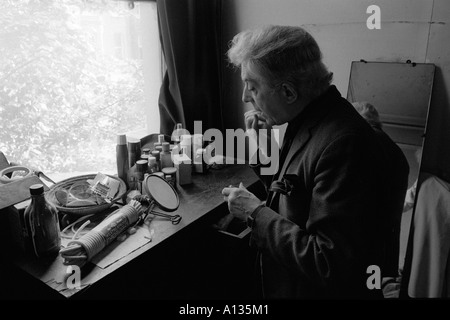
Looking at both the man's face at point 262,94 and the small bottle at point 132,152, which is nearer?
the man's face at point 262,94

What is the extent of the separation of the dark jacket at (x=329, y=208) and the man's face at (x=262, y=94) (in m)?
0.07

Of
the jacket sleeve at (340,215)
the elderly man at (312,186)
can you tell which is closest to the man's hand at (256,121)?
the elderly man at (312,186)

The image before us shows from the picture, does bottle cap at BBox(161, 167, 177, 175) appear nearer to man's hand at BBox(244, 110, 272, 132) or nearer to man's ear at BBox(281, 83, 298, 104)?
man's hand at BBox(244, 110, 272, 132)

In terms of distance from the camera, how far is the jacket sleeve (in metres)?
0.84

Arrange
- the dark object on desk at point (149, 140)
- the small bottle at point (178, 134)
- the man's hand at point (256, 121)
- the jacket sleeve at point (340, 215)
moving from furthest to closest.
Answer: the dark object on desk at point (149, 140) → the small bottle at point (178, 134) → the man's hand at point (256, 121) → the jacket sleeve at point (340, 215)

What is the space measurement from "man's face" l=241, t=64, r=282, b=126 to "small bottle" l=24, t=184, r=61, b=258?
66 cm

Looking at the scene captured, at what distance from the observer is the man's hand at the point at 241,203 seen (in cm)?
106

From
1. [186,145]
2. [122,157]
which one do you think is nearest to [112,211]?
[122,157]

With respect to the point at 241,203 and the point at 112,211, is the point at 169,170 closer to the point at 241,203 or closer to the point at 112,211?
the point at 112,211

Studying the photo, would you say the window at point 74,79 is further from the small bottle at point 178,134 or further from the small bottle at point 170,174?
the small bottle at point 170,174

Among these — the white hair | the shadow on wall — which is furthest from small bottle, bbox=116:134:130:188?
the shadow on wall

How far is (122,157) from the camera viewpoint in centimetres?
150

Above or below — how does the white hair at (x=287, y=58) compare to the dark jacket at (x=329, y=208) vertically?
above
